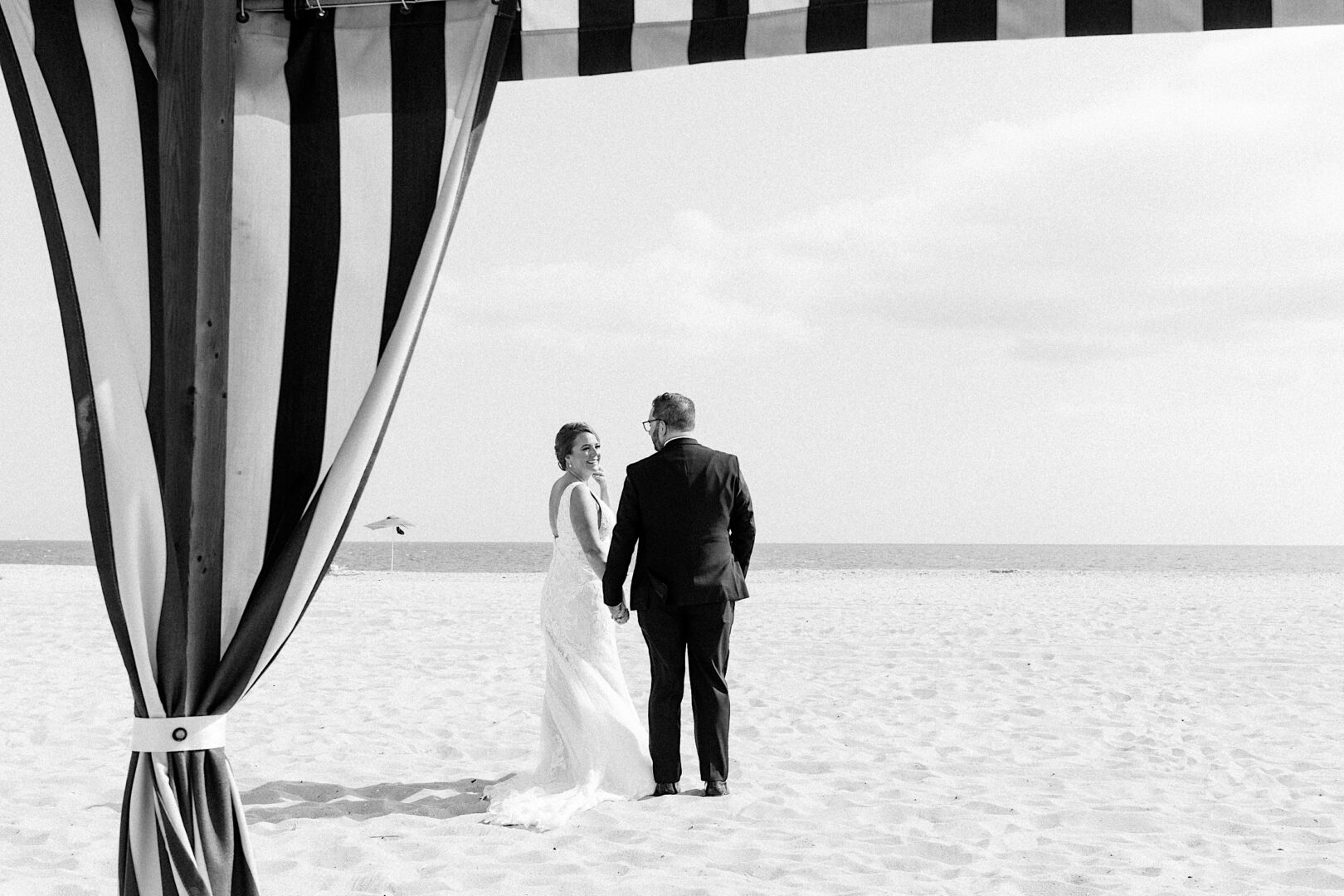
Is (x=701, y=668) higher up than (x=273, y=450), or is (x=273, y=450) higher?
(x=273, y=450)

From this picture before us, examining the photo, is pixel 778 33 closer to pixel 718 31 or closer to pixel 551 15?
pixel 718 31

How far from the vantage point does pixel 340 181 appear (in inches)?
103

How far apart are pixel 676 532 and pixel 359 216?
195 centimetres

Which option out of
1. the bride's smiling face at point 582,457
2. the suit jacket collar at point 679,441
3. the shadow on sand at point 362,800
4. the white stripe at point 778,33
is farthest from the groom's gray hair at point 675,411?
the white stripe at point 778,33

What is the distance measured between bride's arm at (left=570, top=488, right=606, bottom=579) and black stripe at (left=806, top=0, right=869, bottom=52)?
210 cm

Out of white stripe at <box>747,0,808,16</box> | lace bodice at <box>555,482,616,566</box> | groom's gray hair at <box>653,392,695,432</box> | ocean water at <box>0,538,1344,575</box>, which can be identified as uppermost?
white stripe at <box>747,0,808,16</box>

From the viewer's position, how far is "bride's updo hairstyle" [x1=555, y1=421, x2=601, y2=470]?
445 centimetres

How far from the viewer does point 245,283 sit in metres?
2.51

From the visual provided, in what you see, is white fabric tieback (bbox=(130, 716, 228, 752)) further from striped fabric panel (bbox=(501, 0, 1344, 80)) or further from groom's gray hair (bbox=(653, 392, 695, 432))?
groom's gray hair (bbox=(653, 392, 695, 432))

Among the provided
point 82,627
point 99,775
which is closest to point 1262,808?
point 99,775

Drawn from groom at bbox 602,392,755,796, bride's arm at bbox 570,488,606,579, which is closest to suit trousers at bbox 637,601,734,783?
groom at bbox 602,392,755,796

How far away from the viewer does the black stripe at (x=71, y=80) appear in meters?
2.44

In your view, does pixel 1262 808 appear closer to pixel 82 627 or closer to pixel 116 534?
pixel 116 534

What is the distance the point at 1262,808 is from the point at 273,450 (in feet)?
11.9
